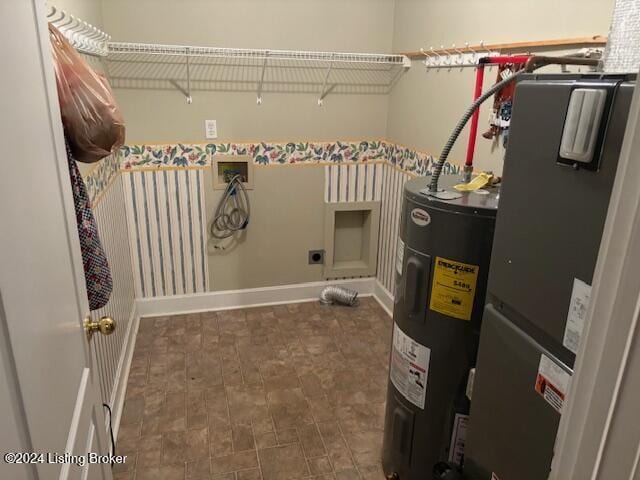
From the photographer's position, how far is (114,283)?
2.47m

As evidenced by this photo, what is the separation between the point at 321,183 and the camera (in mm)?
3455

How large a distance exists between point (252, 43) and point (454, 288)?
2290mm

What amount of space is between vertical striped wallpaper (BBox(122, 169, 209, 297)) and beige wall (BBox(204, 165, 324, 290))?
0.09 metres

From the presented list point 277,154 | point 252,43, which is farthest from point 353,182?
point 252,43

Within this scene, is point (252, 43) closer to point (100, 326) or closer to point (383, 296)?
point (383, 296)

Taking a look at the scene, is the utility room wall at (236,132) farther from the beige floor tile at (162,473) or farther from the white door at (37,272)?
the white door at (37,272)

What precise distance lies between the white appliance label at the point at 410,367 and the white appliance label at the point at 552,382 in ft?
2.09

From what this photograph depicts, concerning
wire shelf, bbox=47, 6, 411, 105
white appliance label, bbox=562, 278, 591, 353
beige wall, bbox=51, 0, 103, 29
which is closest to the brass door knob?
white appliance label, bbox=562, 278, 591, 353

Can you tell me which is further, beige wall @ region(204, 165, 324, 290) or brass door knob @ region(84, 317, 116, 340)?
beige wall @ region(204, 165, 324, 290)

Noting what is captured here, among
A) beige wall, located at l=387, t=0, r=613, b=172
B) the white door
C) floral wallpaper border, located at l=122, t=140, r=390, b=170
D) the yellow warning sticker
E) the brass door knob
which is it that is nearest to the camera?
the white door

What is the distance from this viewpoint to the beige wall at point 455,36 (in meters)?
1.81

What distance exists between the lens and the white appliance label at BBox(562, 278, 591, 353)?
0.88 metres

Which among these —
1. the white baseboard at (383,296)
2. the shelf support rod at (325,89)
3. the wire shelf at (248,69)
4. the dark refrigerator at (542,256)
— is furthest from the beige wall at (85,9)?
the white baseboard at (383,296)

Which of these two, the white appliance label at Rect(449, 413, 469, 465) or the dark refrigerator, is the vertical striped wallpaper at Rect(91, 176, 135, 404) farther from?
the dark refrigerator
